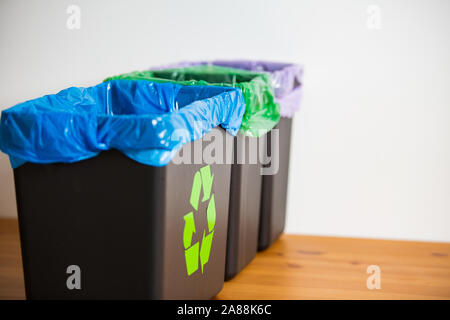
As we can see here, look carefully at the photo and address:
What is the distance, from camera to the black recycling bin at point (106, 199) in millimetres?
1600

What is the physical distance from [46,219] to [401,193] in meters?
1.95

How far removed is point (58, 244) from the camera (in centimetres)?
174

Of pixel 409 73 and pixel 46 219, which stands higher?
pixel 409 73

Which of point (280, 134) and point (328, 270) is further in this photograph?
point (280, 134)

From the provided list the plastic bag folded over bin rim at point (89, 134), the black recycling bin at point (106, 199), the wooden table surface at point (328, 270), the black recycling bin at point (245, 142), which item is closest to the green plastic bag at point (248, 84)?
the black recycling bin at point (245, 142)

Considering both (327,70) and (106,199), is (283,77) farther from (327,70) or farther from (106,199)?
(106,199)

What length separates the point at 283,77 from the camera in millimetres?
2686

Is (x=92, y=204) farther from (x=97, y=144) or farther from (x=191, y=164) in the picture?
(x=191, y=164)

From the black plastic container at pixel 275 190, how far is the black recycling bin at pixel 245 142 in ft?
0.25

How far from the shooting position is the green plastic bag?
2262mm

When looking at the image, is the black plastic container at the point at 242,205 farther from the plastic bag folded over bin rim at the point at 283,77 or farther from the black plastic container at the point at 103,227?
the black plastic container at the point at 103,227

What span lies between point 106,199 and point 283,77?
128 cm

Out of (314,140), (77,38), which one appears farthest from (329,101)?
(77,38)

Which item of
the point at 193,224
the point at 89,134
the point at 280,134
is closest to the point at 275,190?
the point at 280,134
